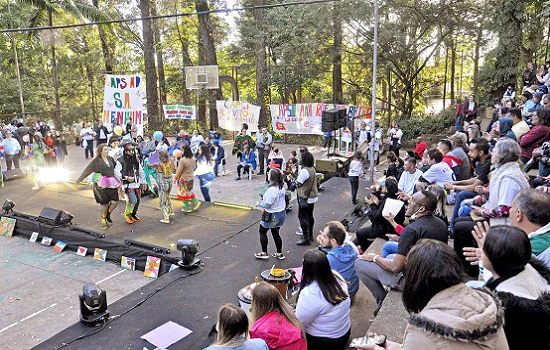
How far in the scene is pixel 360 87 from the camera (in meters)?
21.8

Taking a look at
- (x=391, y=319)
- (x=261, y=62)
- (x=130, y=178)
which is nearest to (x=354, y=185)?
(x=130, y=178)

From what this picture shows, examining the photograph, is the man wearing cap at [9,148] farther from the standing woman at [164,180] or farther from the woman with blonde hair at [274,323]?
the woman with blonde hair at [274,323]

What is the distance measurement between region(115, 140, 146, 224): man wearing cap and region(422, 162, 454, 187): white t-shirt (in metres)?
5.90

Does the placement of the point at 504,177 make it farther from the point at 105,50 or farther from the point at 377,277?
the point at 105,50

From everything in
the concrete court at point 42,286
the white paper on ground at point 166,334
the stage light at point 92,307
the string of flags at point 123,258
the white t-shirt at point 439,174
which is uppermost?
the white t-shirt at point 439,174

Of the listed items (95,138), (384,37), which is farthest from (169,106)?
(384,37)

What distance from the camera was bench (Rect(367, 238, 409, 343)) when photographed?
3.79 m

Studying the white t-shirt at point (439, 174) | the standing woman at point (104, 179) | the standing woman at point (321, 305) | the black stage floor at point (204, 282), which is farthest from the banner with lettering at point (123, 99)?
the standing woman at point (321, 305)

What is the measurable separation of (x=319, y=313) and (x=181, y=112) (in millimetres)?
18374

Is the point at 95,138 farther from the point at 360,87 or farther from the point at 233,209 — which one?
the point at 360,87

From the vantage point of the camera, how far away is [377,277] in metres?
4.54

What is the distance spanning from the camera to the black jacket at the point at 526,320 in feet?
7.98

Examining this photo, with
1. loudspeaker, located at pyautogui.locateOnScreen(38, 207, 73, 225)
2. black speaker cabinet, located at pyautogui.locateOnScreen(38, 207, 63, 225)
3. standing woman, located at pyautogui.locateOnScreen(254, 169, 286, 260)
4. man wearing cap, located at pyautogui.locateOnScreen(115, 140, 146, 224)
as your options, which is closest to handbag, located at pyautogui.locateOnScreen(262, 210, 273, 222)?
standing woman, located at pyautogui.locateOnScreen(254, 169, 286, 260)

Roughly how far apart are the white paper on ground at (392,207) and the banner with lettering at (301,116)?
41.0 ft
